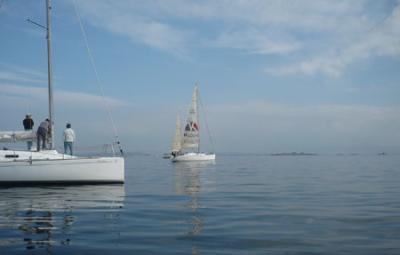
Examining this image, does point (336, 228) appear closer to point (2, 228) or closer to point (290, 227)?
point (290, 227)

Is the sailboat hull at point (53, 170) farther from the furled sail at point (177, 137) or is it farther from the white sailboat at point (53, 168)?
the furled sail at point (177, 137)

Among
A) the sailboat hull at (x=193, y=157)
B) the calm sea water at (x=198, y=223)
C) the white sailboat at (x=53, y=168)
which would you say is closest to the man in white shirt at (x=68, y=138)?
the white sailboat at (x=53, y=168)

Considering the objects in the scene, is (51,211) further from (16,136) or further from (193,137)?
(193,137)

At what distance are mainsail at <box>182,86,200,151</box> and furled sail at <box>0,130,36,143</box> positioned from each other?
44.7m

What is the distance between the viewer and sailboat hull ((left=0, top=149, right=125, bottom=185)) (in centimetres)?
1909

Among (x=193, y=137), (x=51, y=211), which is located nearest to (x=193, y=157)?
(x=193, y=137)

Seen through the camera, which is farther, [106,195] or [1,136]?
[1,136]

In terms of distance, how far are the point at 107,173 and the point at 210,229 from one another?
11688 mm

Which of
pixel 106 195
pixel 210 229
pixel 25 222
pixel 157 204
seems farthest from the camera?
pixel 106 195

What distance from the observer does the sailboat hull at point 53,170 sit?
1909 cm

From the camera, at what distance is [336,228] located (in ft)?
31.0

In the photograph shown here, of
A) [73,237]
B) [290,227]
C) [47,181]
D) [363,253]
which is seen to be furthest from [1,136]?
[363,253]

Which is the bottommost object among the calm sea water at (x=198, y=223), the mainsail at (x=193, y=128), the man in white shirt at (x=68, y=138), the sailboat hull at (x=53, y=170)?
the calm sea water at (x=198, y=223)

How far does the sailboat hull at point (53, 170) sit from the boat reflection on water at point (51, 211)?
48 centimetres
